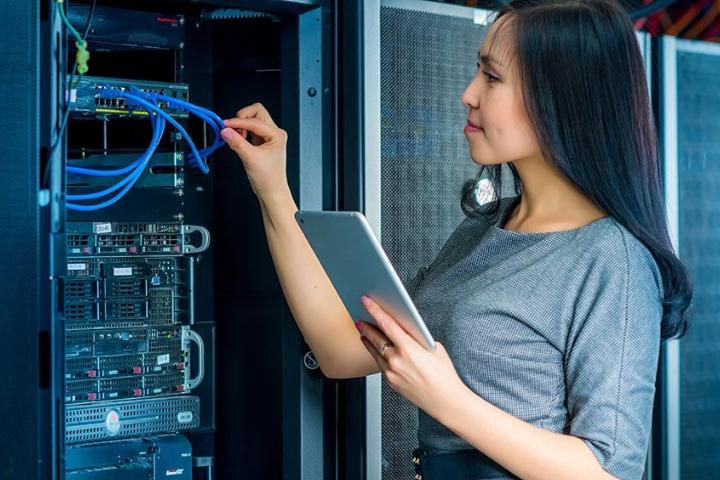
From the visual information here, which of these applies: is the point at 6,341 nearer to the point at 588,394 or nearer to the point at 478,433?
the point at 478,433

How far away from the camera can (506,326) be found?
1371 mm

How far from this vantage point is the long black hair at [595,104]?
1.36m

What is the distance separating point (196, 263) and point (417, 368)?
2.13 ft

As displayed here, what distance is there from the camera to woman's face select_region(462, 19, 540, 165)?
1.39m

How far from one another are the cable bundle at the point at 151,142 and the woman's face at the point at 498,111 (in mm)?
472

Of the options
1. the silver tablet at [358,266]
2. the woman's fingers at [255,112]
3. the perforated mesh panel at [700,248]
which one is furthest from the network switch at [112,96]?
the perforated mesh panel at [700,248]

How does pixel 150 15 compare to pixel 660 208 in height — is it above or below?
above

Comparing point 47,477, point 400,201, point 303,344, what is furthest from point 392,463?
point 47,477

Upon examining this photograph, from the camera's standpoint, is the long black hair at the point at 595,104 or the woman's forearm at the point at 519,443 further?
the long black hair at the point at 595,104

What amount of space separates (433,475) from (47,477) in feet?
2.18

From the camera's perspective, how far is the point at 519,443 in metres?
1.25

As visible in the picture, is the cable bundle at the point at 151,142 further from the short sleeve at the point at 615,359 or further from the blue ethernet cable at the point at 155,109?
the short sleeve at the point at 615,359

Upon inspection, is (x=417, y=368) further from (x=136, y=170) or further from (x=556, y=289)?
(x=136, y=170)

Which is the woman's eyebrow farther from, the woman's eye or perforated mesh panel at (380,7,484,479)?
perforated mesh panel at (380,7,484,479)
